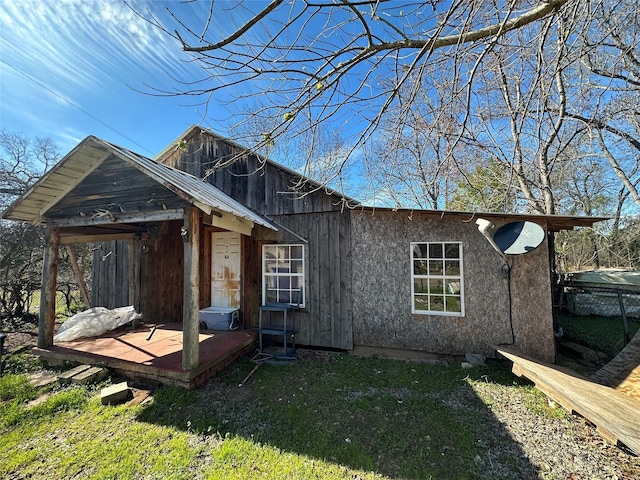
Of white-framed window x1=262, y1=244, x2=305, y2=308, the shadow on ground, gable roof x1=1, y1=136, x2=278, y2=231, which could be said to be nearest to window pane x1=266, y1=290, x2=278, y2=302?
white-framed window x1=262, y1=244, x2=305, y2=308

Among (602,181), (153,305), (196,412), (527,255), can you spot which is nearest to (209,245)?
(153,305)

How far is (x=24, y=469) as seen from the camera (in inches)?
106

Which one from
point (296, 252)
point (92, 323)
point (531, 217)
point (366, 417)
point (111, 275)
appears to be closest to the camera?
point (366, 417)

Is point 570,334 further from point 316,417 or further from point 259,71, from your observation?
point 259,71

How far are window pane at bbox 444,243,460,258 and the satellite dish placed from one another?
723 mm

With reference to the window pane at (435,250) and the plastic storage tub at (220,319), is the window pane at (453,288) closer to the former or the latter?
the window pane at (435,250)

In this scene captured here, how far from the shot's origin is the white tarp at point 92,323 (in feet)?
18.3

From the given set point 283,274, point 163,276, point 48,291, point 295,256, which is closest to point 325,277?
point 295,256

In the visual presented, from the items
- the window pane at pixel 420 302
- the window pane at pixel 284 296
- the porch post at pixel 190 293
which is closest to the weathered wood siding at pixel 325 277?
the window pane at pixel 284 296

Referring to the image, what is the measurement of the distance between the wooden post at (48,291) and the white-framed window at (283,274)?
4.00 m

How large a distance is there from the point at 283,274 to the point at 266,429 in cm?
345

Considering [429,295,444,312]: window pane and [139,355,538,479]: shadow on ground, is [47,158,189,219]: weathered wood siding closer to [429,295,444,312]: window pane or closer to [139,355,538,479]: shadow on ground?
[139,355,538,479]: shadow on ground

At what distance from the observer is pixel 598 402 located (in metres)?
2.88

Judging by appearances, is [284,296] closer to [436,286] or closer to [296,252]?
[296,252]
